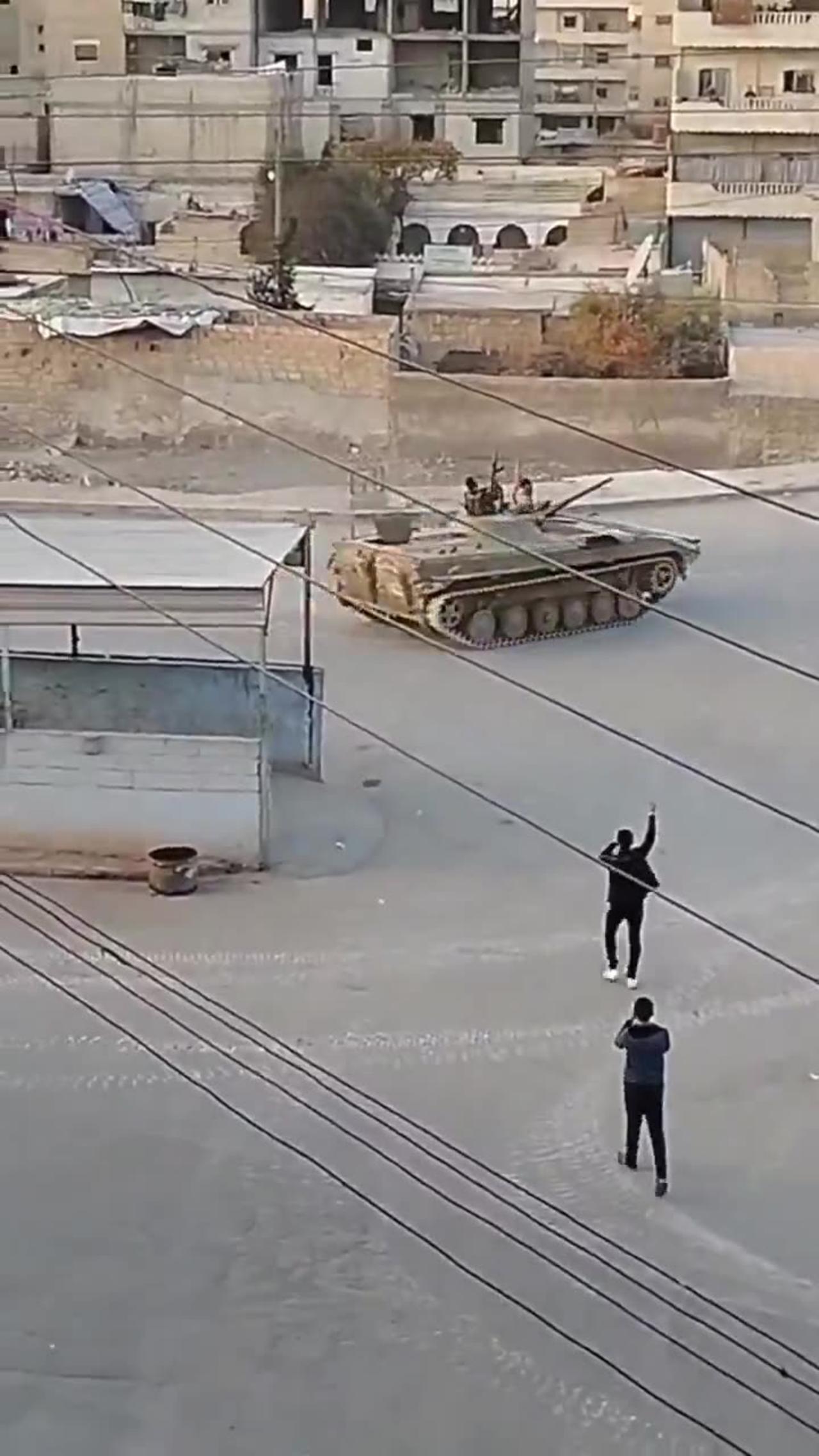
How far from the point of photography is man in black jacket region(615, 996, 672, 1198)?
9.84 metres

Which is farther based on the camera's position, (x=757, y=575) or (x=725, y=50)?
(x=725, y=50)

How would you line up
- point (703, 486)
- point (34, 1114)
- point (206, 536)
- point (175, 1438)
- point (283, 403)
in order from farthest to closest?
point (283, 403)
point (703, 486)
point (206, 536)
point (34, 1114)
point (175, 1438)

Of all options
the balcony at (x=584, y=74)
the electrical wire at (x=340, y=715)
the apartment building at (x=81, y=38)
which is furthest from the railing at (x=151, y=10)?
the electrical wire at (x=340, y=715)

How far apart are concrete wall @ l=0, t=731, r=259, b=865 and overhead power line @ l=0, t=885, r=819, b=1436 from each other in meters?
0.85

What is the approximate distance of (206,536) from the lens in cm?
1611

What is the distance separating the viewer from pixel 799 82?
49.3 metres

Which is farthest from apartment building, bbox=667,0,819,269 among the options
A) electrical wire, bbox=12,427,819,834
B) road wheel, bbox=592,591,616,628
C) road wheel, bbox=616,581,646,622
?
electrical wire, bbox=12,427,819,834

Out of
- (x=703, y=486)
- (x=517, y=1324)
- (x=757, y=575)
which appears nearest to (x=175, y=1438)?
(x=517, y=1324)

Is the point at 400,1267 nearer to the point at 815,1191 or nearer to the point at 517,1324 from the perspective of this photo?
the point at 517,1324

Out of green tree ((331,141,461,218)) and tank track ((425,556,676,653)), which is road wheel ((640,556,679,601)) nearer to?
tank track ((425,556,676,653))

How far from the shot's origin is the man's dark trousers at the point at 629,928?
480 inches

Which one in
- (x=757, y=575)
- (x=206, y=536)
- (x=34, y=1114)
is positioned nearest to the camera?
(x=34, y=1114)

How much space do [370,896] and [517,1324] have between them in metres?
5.00

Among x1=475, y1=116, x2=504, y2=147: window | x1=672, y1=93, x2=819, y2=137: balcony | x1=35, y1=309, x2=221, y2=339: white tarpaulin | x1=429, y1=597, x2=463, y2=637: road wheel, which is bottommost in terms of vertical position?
x1=429, y1=597, x2=463, y2=637: road wheel
